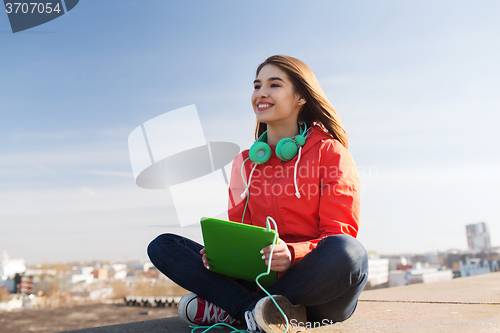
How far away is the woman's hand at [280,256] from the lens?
142 cm

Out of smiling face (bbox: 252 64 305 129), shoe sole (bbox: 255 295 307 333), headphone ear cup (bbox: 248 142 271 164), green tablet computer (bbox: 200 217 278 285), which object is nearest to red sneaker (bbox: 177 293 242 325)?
green tablet computer (bbox: 200 217 278 285)

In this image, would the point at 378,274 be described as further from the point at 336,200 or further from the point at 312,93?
the point at 336,200

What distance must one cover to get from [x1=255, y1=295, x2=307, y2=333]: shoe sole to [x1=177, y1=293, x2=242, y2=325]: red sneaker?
40 cm

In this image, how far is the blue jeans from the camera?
1451mm

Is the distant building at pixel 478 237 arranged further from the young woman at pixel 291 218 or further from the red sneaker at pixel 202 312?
the red sneaker at pixel 202 312

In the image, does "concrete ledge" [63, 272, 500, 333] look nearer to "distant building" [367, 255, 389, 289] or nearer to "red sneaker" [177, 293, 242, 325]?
"red sneaker" [177, 293, 242, 325]

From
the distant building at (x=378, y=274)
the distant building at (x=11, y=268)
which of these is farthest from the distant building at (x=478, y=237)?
the distant building at (x=11, y=268)

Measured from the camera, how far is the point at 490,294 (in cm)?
289

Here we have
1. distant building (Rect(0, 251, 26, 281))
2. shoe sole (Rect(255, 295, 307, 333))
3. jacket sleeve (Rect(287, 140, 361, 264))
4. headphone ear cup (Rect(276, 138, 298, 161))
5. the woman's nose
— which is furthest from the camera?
distant building (Rect(0, 251, 26, 281))

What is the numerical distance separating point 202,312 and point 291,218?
0.65 m

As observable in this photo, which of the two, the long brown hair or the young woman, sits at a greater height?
the long brown hair

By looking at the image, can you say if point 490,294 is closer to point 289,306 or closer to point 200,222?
point 289,306

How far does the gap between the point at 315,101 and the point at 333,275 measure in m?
1.18

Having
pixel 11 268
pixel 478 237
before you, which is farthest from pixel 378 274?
pixel 11 268
